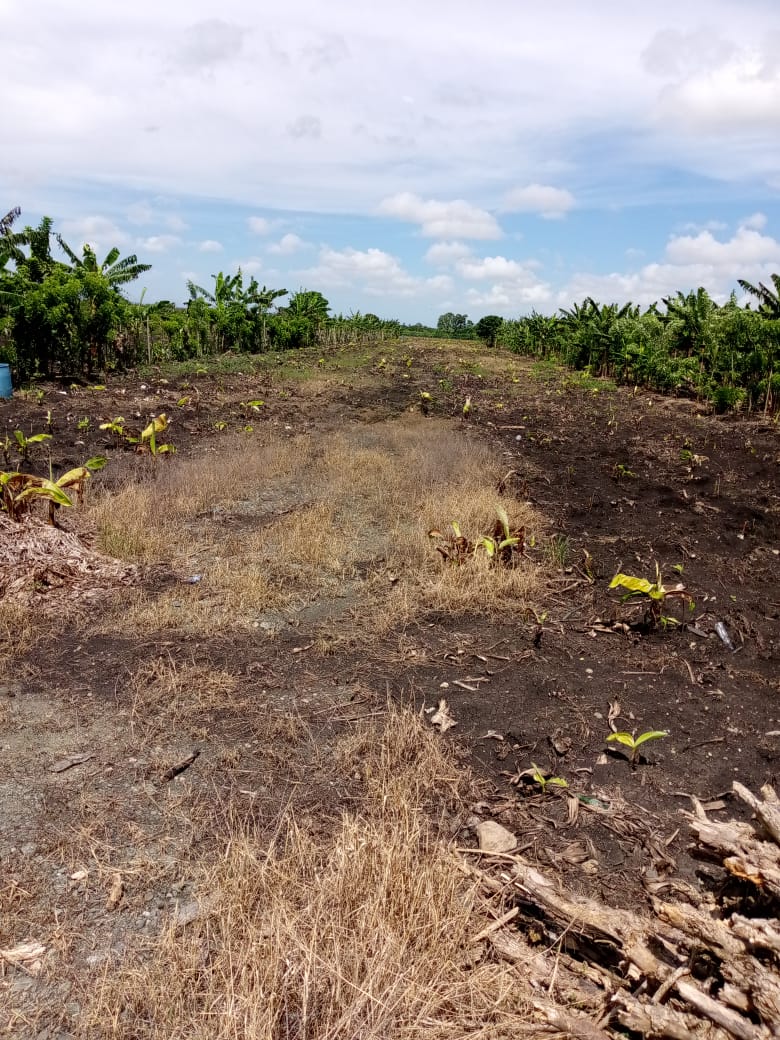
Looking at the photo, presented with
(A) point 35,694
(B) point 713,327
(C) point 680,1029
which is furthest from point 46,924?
(B) point 713,327

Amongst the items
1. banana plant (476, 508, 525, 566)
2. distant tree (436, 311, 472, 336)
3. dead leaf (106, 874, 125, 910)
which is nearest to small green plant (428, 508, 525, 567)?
banana plant (476, 508, 525, 566)

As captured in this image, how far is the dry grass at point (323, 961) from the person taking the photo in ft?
6.45

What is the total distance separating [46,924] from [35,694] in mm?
1877

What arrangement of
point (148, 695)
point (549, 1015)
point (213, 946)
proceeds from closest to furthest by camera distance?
point (549, 1015) < point (213, 946) < point (148, 695)

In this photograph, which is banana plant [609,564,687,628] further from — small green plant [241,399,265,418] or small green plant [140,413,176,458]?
small green plant [241,399,265,418]

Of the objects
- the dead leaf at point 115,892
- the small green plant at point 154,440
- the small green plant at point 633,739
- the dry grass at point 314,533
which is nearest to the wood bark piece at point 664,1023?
the small green plant at point 633,739

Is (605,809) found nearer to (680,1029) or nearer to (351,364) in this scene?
(680,1029)

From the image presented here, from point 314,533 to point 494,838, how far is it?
4.08 meters

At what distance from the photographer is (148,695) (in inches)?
157

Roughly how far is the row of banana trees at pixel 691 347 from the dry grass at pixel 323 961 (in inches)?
550

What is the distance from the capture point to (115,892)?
2.61 m

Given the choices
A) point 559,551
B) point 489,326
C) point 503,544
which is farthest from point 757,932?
point 489,326

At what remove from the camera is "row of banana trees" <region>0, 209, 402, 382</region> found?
47.7 feet

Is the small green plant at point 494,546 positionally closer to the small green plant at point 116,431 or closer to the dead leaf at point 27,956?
the dead leaf at point 27,956
